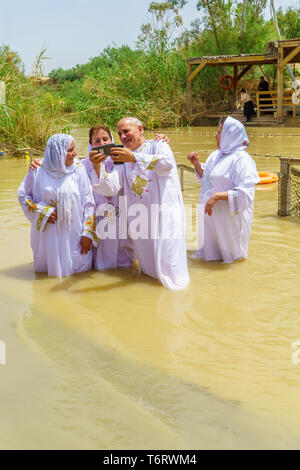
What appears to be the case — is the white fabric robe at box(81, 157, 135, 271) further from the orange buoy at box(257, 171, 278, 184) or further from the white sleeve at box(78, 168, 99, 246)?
the orange buoy at box(257, 171, 278, 184)

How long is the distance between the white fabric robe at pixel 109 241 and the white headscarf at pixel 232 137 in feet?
3.29

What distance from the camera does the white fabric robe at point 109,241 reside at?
14.8 ft

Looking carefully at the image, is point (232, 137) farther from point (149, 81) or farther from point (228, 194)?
point (149, 81)

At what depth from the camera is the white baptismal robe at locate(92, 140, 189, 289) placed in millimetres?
4215

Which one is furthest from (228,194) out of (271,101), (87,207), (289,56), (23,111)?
(271,101)

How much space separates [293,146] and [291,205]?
795cm

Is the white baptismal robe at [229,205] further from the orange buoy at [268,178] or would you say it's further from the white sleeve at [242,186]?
the orange buoy at [268,178]

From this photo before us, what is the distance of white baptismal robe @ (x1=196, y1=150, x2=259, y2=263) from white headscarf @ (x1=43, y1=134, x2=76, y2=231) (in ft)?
4.01

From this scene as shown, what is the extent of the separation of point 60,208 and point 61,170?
1.00 ft

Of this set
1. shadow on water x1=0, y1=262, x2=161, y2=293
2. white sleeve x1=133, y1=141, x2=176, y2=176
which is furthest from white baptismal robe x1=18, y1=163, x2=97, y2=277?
white sleeve x1=133, y1=141, x2=176, y2=176

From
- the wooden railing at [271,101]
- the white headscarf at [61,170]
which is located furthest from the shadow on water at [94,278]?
the wooden railing at [271,101]

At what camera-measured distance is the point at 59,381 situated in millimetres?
2908

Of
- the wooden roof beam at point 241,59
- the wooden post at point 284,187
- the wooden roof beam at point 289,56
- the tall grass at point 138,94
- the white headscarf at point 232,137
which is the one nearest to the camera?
the white headscarf at point 232,137

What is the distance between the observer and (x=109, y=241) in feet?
15.1
